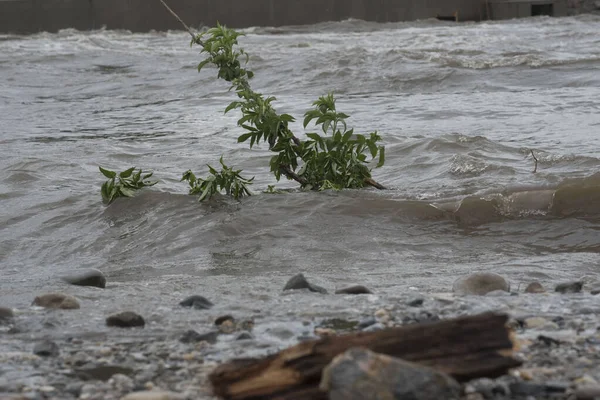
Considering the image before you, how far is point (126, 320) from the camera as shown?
3.26 metres

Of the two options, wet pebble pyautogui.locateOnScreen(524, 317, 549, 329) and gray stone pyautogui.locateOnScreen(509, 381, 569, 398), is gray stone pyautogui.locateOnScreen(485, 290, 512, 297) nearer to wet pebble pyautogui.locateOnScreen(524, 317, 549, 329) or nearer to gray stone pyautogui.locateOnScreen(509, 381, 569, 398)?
A: wet pebble pyautogui.locateOnScreen(524, 317, 549, 329)

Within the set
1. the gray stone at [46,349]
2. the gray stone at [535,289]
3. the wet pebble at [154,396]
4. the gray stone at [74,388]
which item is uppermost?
the wet pebble at [154,396]

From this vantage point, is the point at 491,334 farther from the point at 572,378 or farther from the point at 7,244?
the point at 7,244

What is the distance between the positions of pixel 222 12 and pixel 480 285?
82.3ft

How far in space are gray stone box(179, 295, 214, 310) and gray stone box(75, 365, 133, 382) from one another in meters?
0.80

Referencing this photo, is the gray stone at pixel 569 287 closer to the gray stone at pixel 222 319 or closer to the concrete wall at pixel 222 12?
the gray stone at pixel 222 319

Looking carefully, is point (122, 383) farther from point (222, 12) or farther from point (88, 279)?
point (222, 12)

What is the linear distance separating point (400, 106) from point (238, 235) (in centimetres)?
A: 597

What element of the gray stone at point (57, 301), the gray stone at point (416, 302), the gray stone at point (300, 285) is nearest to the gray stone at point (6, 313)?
the gray stone at point (57, 301)

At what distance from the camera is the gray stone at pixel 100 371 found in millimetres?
2691

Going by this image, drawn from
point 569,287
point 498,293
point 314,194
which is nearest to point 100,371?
point 498,293

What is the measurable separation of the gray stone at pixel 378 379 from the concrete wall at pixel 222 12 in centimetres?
2548

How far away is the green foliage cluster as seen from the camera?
18.8 ft

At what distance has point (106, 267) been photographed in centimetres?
509
